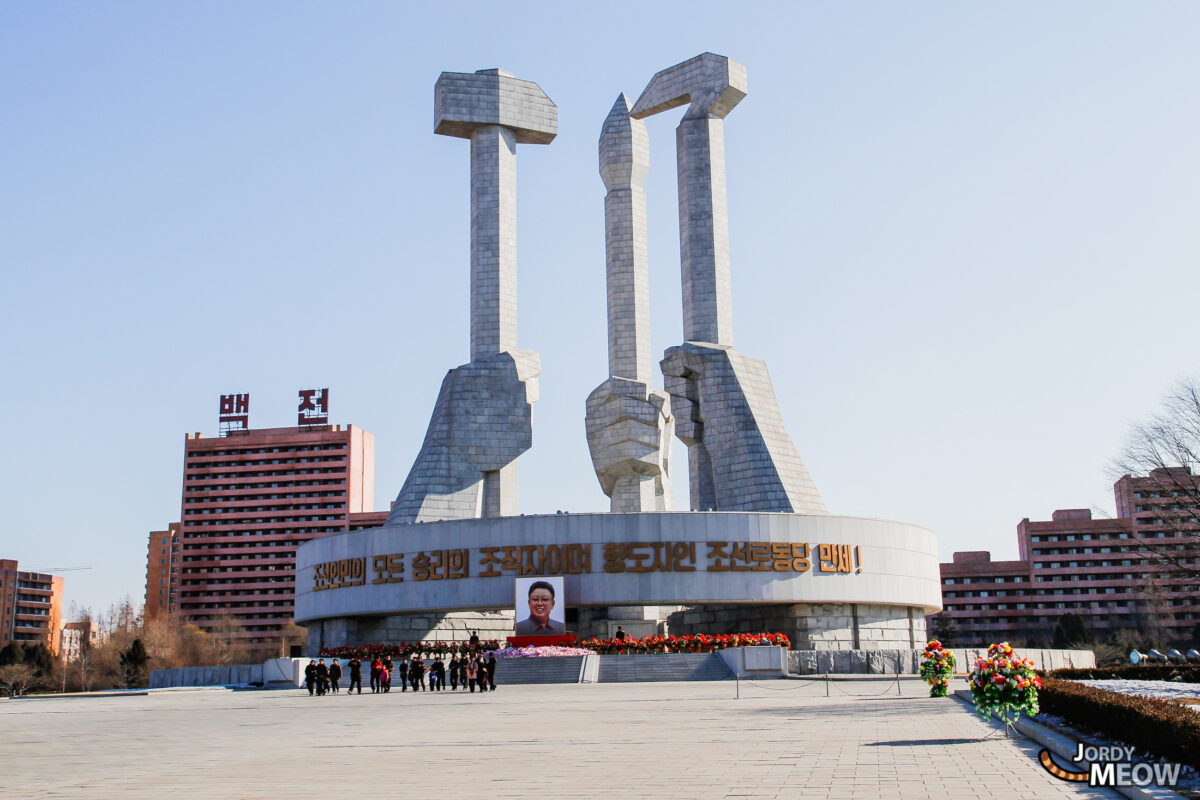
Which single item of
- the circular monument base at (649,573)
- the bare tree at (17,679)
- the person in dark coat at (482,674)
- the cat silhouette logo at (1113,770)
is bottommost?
the bare tree at (17,679)

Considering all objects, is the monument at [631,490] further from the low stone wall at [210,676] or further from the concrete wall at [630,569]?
the low stone wall at [210,676]

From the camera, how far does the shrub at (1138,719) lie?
30.4ft

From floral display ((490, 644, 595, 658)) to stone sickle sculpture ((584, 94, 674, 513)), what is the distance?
1373cm

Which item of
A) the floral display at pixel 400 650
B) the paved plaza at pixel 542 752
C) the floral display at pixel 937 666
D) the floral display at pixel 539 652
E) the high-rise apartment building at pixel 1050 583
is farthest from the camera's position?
the high-rise apartment building at pixel 1050 583

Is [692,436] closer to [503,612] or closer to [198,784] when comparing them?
[503,612]

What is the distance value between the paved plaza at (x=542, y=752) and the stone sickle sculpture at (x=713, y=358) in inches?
898

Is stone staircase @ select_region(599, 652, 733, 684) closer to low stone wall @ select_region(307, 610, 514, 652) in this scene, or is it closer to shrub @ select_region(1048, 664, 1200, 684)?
shrub @ select_region(1048, 664, 1200, 684)

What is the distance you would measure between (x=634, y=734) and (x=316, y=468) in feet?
378

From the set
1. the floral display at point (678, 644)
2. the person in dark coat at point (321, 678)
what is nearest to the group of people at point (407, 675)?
the person in dark coat at point (321, 678)

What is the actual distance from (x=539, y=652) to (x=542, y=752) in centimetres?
2227

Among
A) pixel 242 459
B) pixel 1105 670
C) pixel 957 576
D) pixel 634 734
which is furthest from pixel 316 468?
pixel 634 734

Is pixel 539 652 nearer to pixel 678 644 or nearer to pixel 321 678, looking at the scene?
pixel 678 644

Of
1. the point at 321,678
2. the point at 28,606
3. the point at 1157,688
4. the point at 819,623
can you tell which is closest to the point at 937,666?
the point at 1157,688

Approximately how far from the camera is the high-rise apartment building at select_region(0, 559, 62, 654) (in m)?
132
